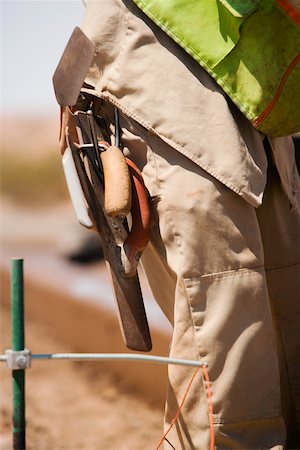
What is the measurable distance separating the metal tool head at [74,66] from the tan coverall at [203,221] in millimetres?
38

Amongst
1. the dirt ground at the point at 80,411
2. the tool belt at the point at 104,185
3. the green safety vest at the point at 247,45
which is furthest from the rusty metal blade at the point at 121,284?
the dirt ground at the point at 80,411

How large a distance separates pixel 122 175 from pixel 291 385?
70 cm

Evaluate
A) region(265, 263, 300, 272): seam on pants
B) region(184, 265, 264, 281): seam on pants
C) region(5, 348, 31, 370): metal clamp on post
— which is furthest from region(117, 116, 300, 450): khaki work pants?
region(5, 348, 31, 370): metal clamp on post

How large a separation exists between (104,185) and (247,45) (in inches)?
18.8

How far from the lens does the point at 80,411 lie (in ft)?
16.1

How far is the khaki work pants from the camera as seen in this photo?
231 centimetres

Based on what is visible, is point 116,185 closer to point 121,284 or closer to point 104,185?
point 104,185

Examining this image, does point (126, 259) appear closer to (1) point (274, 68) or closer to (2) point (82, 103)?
(2) point (82, 103)

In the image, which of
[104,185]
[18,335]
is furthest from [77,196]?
[18,335]

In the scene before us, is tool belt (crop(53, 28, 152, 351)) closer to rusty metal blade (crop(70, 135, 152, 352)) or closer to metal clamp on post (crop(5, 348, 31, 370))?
rusty metal blade (crop(70, 135, 152, 352))

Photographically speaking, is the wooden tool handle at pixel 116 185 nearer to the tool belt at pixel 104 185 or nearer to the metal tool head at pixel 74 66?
the tool belt at pixel 104 185

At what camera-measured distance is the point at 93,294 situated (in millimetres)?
6906

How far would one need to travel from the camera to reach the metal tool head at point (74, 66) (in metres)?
2.38

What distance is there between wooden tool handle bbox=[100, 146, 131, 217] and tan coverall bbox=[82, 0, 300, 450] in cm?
6
